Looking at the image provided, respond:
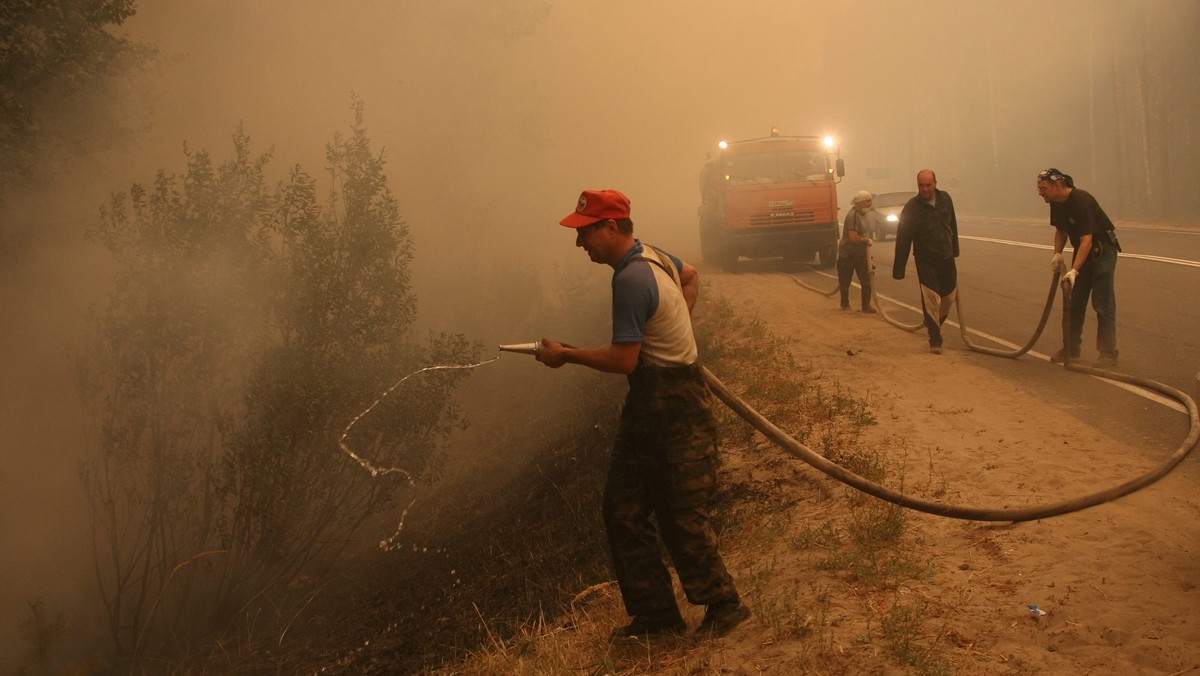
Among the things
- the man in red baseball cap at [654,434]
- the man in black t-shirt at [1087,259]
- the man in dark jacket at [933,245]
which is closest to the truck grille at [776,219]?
the man in dark jacket at [933,245]

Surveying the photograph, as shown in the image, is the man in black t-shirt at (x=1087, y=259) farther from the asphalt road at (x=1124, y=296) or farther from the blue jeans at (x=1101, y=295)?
the asphalt road at (x=1124, y=296)

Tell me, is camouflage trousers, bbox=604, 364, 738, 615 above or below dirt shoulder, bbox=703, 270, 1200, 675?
above

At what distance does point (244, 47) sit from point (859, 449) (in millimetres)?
32133

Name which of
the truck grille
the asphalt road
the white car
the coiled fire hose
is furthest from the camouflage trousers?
the white car

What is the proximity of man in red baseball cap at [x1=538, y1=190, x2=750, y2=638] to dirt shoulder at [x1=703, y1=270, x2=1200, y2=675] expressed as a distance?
0.41 metres

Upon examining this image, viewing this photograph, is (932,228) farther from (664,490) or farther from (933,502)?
(664,490)

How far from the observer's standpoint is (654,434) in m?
4.23

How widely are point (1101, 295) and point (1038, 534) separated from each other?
463cm

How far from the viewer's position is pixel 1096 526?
5.00m

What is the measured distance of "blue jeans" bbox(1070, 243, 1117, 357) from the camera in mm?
8719

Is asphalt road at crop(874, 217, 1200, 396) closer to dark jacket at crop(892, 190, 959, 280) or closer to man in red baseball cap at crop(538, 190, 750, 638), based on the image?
dark jacket at crop(892, 190, 959, 280)

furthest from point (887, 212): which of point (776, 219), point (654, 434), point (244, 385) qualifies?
point (654, 434)

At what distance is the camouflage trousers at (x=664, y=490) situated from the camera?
13.9ft

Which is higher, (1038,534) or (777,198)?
(777,198)
